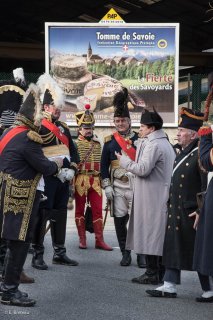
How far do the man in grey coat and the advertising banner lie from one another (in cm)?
812

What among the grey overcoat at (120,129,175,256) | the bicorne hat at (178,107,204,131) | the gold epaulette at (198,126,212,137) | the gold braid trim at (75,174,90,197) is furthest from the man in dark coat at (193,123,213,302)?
the gold braid trim at (75,174,90,197)

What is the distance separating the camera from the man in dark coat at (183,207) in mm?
7348

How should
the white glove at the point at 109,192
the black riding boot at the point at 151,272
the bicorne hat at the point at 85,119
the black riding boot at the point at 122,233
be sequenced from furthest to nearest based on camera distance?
the bicorne hat at the point at 85,119, the white glove at the point at 109,192, the black riding boot at the point at 122,233, the black riding boot at the point at 151,272

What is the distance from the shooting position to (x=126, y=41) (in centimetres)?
1661

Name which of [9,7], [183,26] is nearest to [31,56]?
[9,7]

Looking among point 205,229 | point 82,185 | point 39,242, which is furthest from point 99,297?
point 82,185

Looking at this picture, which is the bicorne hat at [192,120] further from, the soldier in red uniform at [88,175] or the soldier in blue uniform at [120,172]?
the soldier in red uniform at [88,175]

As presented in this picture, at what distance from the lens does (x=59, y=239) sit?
30.8 ft

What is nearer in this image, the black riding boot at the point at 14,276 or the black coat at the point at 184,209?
the black riding boot at the point at 14,276

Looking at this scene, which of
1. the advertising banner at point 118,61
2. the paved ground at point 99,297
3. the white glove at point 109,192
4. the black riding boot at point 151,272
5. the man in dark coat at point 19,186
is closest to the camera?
the paved ground at point 99,297

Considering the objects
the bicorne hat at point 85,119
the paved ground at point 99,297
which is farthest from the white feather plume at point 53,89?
the paved ground at point 99,297

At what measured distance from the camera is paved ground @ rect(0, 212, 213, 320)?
22.2ft

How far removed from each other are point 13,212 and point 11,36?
21.7 m

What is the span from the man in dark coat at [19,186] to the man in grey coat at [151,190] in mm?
1422
